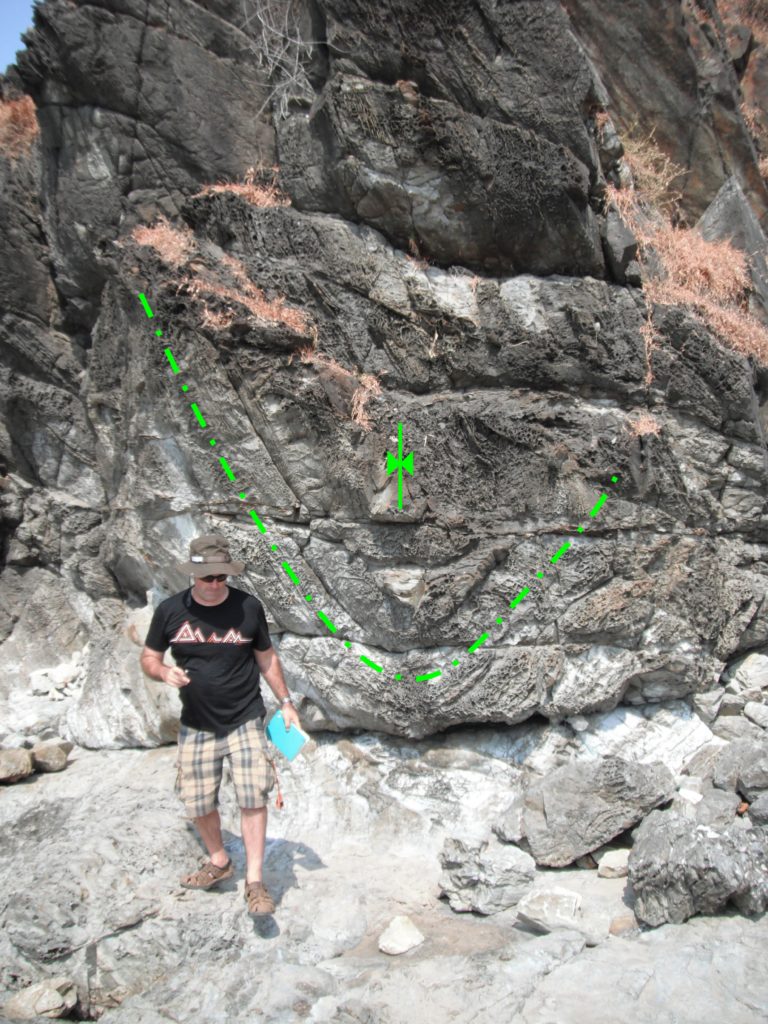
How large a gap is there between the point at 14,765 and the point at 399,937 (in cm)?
371

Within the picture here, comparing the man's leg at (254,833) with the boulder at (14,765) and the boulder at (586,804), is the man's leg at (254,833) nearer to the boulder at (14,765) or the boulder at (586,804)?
the boulder at (586,804)

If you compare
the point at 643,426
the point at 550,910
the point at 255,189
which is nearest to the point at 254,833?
the point at 550,910

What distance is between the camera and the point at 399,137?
580cm

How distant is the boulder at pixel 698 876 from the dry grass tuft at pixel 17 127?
8.01m

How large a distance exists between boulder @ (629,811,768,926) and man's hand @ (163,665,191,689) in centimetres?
282

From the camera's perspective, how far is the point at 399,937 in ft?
12.1

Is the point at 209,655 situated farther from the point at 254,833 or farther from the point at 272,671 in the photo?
the point at 254,833

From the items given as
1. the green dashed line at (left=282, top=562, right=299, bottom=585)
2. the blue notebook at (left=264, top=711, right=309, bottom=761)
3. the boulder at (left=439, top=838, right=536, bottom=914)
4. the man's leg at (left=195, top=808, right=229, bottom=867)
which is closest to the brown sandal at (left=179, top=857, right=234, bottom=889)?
the man's leg at (left=195, top=808, right=229, bottom=867)

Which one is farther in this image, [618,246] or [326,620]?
[618,246]

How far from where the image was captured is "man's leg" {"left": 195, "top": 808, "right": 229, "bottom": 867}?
4.06m

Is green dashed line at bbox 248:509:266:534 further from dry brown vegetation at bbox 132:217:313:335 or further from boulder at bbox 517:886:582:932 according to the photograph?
boulder at bbox 517:886:582:932

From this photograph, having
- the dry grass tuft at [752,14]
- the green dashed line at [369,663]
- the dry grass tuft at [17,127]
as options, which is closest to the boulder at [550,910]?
the green dashed line at [369,663]

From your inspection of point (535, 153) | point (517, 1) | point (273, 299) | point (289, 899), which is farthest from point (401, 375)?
point (289, 899)

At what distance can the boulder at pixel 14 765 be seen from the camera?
18.1 feet
